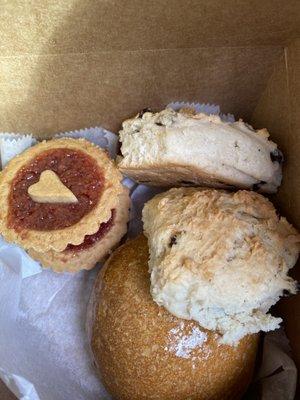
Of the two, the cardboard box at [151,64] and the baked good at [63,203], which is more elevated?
the cardboard box at [151,64]

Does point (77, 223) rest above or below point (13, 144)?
below

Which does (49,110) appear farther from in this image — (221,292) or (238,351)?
(238,351)

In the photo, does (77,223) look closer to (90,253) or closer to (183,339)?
(90,253)

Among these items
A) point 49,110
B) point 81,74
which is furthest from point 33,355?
point 81,74

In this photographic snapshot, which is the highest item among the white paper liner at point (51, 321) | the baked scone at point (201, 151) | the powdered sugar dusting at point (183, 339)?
the baked scone at point (201, 151)

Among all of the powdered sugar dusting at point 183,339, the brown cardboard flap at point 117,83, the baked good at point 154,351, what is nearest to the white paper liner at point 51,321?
the brown cardboard flap at point 117,83

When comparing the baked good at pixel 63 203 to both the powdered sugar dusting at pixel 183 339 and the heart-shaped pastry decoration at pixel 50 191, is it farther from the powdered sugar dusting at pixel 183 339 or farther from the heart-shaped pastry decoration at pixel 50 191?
the powdered sugar dusting at pixel 183 339

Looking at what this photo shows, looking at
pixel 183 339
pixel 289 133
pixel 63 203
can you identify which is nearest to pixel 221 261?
pixel 183 339
